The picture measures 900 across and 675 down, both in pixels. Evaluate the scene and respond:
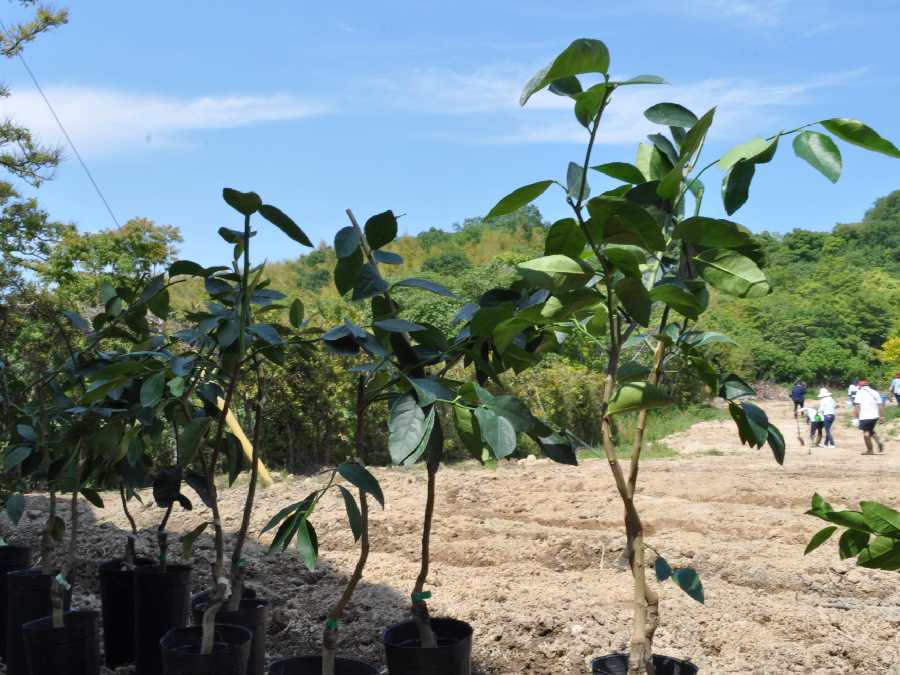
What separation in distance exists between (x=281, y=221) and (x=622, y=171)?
0.66m

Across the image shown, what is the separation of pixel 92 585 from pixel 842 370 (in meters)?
31.0

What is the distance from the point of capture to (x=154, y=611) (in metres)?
3.02

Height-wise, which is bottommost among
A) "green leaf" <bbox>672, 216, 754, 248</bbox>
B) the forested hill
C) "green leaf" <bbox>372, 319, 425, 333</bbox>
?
"green leaf" <bbox>372, 319, 425, 333</bbox>

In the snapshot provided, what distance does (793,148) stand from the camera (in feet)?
4.00

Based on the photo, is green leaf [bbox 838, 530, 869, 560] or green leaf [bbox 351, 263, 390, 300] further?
green leaf [bbox 351, 263, 390, 300]

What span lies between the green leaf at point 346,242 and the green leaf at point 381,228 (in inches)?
1.1

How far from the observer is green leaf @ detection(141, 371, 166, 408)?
1.78 metres

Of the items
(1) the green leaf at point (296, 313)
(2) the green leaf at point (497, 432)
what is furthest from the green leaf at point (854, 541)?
(1) the green leaf at point (296, 313)

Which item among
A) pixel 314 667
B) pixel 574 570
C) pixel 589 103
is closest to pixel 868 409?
pixel 574 570

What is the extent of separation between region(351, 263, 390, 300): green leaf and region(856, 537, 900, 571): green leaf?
110 cm

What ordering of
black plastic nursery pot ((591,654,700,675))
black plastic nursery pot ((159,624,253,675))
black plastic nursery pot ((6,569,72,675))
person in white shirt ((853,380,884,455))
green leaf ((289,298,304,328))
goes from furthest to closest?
1. person in white shirt ((853,380,884,455))
2. black plastic nursery pot ((6,569,72,675))
3. green leaf ((289,298,304,328))
4. black plastic nursery pot ((159,624,253,675))
5. black plastic nursery pot ((591,654,700,675))

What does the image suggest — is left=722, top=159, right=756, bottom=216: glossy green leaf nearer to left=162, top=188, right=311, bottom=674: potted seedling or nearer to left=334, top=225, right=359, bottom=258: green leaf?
left=334, top=225, right=359, bottom=258: green leaf

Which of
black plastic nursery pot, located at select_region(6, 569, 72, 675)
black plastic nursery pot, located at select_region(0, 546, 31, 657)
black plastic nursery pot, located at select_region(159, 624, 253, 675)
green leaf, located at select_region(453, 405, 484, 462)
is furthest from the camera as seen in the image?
black plastic nursery pot, located at select_region(0, 546, 31, 657)

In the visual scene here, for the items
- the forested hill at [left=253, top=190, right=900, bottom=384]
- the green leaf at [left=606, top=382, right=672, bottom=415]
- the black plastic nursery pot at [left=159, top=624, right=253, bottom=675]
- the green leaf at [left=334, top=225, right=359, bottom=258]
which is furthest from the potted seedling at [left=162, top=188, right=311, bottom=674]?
the forested hill at [left=253, top=190, right=900, bottom=384]
